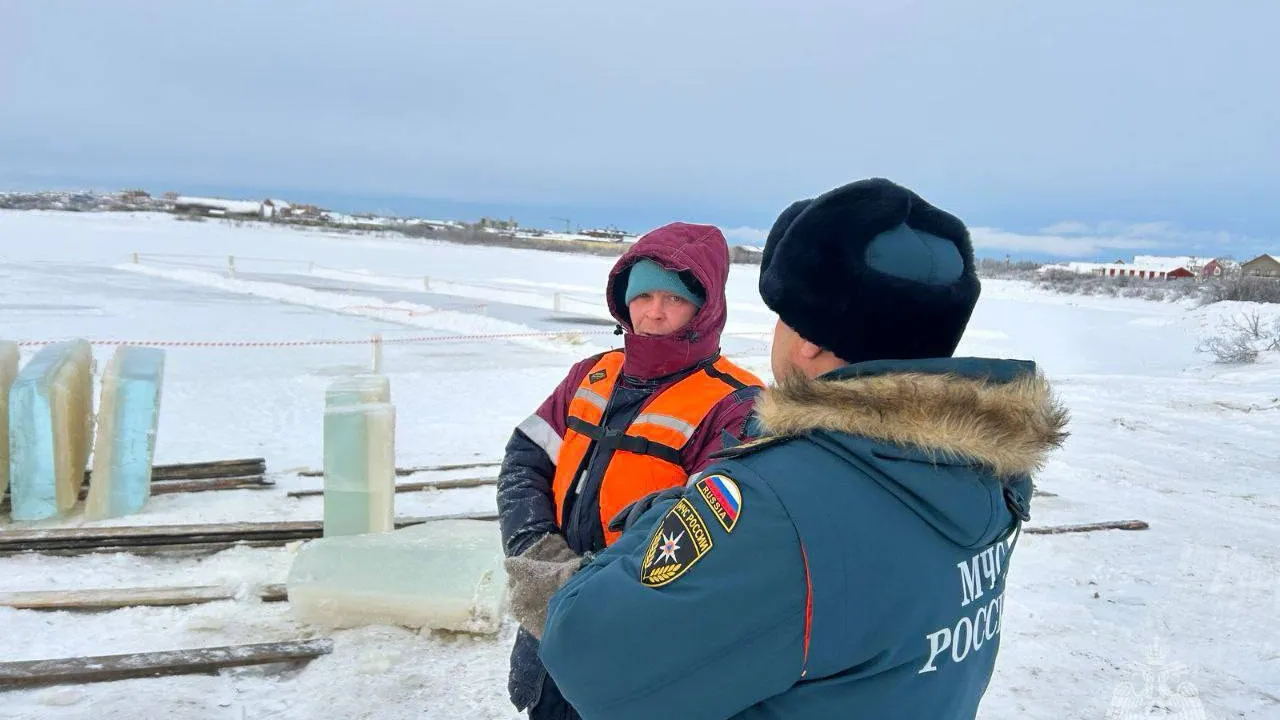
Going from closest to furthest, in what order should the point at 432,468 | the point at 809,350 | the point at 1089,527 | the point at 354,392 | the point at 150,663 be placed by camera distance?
1. the point at 809,350
2. the point at 150,663
3. the point at 354,392
4. the point at 1089,527
5. the point at 432,468

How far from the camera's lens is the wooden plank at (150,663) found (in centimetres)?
315

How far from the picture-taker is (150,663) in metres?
3.25

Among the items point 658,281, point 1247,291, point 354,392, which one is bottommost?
point 354,392

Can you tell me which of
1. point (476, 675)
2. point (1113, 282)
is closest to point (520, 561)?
point (476, 675)

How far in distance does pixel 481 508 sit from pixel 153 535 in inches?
78.9

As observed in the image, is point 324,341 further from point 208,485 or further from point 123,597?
point 123,597

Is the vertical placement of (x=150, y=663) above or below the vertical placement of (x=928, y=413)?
below

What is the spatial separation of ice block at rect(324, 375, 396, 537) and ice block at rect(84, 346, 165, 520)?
1.55 meters

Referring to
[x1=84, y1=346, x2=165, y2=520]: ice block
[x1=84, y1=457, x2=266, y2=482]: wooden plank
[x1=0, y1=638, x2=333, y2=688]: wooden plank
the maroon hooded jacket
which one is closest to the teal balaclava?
the maroon hooded jacket

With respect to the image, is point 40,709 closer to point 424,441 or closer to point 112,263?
point 424,441

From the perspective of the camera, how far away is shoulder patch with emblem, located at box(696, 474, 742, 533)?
1.00 m

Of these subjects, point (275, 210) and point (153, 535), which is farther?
point (275, 210)

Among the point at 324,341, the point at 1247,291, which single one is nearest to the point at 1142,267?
the point at 1247,291

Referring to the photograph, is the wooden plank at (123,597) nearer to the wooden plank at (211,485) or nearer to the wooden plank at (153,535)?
the wooden plank at (153,535)
